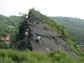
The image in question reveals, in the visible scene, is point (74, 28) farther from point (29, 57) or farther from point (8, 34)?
point (29, 57)

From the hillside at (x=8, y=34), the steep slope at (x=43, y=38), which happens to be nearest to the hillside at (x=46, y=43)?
the steep slope at (x=43, y=38)

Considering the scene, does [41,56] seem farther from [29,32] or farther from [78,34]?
[78,34]

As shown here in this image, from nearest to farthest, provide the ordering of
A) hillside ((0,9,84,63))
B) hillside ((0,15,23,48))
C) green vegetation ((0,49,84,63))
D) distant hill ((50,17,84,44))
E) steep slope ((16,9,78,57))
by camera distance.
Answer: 1. green vegetation ((0,49,84,63))
2. hillside ((0,9,84,63))
3. steep slope ((16,9,78,57))
4. hillside ((0,15,23,48))
5. distant hill ((50,17,84,44))

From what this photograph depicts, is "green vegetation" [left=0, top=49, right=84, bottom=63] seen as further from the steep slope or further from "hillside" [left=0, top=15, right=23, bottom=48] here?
"hillside" [left=0, top=15, right=23, bottom=48]

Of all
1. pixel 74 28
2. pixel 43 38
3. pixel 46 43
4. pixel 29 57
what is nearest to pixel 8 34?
pixel 74 28

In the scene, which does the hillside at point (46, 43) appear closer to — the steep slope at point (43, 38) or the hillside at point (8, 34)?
the steep slope at point (43, 38)

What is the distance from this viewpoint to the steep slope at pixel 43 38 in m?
17.7

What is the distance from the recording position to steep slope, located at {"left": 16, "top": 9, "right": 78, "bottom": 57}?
17.7 meters

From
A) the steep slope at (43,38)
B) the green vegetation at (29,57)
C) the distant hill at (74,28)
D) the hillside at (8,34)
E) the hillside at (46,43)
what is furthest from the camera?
the distant hill at (74,28)

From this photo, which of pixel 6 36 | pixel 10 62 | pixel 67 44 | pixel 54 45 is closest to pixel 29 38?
pixel 54 45

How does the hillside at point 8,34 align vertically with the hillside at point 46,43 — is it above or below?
below

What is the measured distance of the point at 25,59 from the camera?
11.7m

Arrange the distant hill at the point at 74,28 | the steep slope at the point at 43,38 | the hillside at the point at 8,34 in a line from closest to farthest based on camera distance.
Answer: the steep slope at the point at 43,38 < the hillside at the point at 8,34 < the distant hill at the point at 74,28

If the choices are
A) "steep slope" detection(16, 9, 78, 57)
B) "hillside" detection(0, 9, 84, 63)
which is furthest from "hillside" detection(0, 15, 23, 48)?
"hillside" detection(0, 9, 84, 63)
